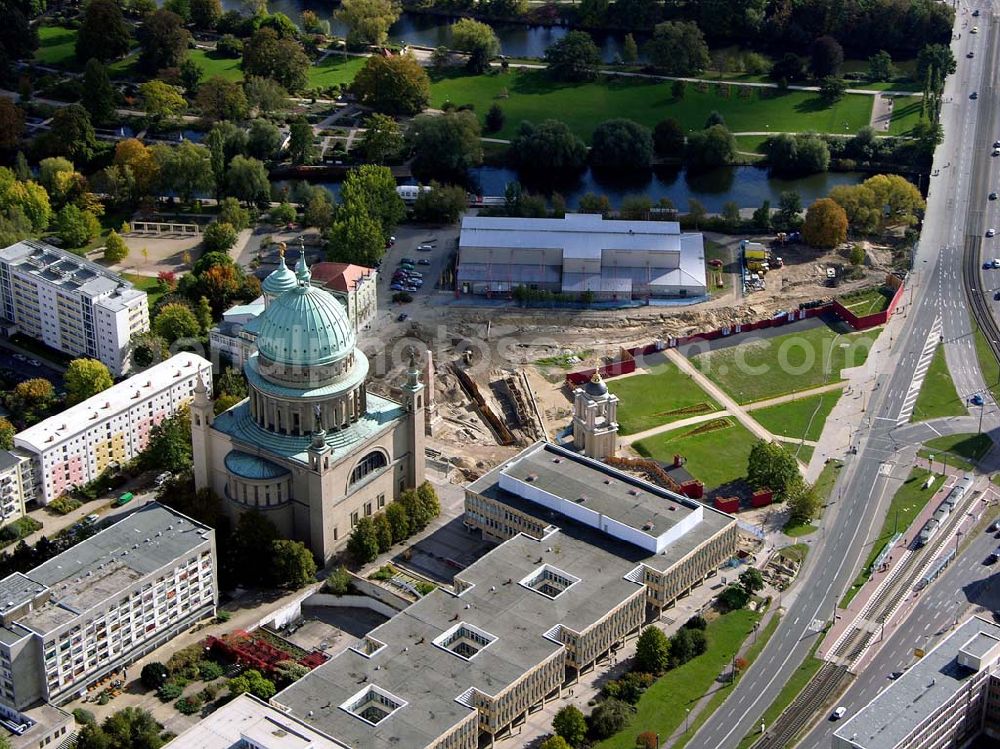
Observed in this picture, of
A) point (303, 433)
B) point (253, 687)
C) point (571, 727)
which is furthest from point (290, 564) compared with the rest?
point (571, 727)

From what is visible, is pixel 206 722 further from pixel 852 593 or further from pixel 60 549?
pixel 852 593

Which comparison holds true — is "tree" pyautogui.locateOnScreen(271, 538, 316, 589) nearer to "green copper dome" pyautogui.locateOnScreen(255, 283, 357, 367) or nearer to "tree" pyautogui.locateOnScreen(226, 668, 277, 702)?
"tree" pyautogui.locateOnScreen(226, 668, 277, 702)

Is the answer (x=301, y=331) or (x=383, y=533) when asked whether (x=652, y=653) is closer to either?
(x=383, y=533)

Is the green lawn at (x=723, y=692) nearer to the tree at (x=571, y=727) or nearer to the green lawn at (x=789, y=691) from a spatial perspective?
the green lawn at (x=789, y=691)

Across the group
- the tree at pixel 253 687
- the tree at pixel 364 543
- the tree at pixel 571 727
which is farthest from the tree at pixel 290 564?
the tree at pixel 571 727

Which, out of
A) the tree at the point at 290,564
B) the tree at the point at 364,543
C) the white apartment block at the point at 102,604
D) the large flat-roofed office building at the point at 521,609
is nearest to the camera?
the large flat-roofed office building at the point at 521,609
